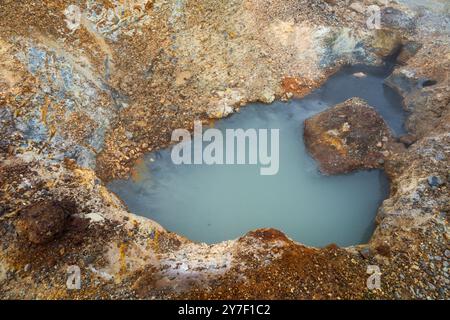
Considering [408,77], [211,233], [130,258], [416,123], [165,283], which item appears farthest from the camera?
[408,77]

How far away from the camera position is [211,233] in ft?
32.2

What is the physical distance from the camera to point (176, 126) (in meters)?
11.9

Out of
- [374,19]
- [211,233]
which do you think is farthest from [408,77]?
[211,233]

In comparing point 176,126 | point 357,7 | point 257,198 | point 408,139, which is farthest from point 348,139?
point 357,7

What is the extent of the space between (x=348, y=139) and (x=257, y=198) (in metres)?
3.69

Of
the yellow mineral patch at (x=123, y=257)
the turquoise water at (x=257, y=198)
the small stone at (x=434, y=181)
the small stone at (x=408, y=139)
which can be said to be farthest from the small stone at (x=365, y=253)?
the small stone at (x=408, y=139)

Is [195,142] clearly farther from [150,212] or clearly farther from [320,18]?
[320,18]

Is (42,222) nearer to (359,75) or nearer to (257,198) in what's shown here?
(257,198)

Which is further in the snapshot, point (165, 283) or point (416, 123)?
point (416, 123)

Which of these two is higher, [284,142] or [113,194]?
[284,142]

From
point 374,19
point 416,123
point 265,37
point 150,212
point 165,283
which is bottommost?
point 165,283

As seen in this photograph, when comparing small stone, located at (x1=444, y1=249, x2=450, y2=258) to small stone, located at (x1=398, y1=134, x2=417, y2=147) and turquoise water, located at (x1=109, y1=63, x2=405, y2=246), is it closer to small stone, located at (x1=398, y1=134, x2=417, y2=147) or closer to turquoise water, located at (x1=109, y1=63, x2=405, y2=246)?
turquoise water, located at (x1=109, y1=63, x2=405, y2=246)

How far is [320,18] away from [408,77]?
3.89 meters

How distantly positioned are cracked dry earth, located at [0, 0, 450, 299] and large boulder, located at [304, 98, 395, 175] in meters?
0.45
